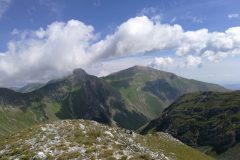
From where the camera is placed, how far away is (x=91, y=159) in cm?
3738

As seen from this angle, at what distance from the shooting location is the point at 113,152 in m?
38.8

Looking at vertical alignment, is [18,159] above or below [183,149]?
above

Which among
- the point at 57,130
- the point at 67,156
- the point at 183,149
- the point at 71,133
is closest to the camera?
the point at 67,156

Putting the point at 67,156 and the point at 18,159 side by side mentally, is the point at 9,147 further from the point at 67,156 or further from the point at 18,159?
the point at 67,156

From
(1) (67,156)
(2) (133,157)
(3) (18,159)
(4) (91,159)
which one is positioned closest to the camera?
(2) (133,157)

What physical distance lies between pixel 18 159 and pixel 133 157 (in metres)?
16.6

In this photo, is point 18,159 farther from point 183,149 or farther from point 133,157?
point 183,149

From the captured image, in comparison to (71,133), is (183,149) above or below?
below

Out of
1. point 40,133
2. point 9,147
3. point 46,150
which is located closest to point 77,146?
point 46,150

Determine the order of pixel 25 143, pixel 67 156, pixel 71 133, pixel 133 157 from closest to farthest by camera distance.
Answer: pixel 133 157
pixel 67 156
pixel 25 143
pixel 71 133

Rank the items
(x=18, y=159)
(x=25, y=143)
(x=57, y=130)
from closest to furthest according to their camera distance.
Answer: (x=18, y=159)
(x=25, y=143)
(x=57, y=130)

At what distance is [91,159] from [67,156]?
4.06 metres

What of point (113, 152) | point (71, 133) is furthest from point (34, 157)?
point (71, 133)

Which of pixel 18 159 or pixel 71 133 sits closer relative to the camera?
pixel 18 159
